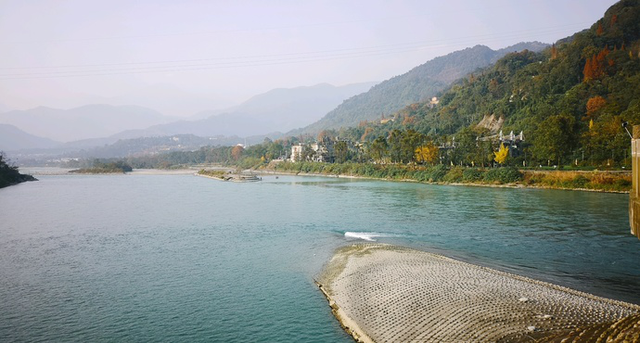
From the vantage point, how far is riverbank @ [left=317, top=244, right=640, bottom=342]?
31.4 feet

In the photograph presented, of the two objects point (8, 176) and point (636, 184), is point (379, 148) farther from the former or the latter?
point (636, 184)

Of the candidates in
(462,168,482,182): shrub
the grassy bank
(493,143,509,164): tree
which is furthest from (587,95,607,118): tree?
(462,168,482,182): shrub

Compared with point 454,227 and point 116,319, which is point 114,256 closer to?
point 116,319

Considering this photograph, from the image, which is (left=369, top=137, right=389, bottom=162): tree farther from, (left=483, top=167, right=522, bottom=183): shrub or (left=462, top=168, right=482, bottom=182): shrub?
(left=483, top=167, right=522, bottom=183): shrub

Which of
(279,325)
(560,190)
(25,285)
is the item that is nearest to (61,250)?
(25,285)

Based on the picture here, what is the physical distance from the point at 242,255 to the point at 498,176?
36.2m

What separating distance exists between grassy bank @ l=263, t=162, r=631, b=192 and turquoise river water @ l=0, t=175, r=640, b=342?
9.61ft

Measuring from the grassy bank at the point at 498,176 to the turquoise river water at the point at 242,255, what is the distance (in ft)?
9.61

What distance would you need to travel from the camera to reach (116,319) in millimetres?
11727

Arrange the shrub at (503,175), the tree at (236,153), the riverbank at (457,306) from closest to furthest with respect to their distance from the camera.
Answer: the riverbank at (457,306) → the shrub at (503,175) → the tree at (236,153)

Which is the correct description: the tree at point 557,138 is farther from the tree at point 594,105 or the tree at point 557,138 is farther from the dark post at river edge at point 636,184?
the dark post at river edge at point 636,184

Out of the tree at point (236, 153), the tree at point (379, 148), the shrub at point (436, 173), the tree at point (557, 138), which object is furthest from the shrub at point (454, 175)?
the tree at point (236, 153)

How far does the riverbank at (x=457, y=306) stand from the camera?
9578 millimetres

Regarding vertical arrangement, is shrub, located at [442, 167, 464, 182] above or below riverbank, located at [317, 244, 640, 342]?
above
